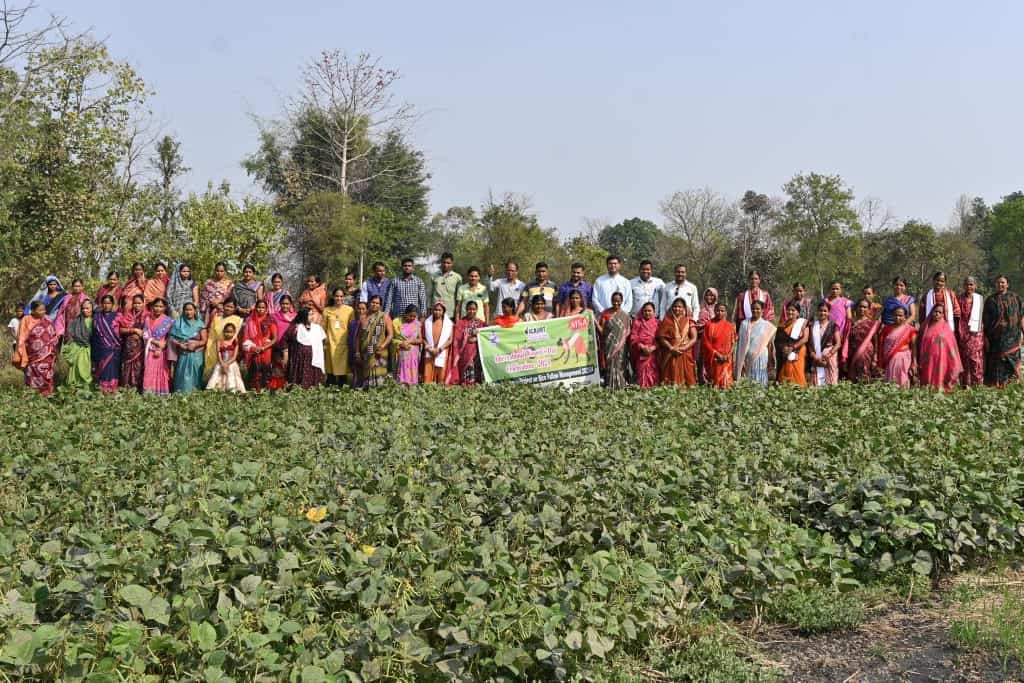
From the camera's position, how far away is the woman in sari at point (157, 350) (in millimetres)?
13016

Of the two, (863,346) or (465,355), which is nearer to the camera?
(465,355)

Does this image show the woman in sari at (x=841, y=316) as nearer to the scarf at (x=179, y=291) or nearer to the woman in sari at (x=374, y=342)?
the woman in sari at (x=374, y=342)

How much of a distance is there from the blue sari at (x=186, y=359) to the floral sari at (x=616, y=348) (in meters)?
5.55

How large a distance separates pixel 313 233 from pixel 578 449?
33032mm

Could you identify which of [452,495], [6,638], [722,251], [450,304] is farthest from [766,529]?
[722,251]

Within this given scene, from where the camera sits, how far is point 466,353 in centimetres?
1336

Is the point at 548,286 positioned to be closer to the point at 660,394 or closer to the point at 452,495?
the point at 660,394

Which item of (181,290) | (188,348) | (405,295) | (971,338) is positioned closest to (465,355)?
(405,295)

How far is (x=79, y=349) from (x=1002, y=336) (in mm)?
12942

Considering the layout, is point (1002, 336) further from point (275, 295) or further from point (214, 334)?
point (214, 334)

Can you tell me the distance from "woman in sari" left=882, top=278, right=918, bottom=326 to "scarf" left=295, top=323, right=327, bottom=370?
7948 millimetres

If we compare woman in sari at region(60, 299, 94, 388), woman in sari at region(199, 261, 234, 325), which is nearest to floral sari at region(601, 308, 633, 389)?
woman in sari at region(199, 261, 234, 325)

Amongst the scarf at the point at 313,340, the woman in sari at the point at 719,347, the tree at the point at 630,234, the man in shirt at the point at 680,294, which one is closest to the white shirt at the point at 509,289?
the man in shirt at the point at 680,294

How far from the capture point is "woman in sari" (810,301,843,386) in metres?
13.5
